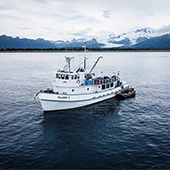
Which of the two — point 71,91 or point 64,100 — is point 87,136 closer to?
point 64,100

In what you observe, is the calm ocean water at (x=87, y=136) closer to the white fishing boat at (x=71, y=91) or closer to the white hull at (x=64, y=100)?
the white hull at (x=64, y=100)

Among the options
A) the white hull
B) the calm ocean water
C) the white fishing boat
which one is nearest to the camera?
the calm ocean water

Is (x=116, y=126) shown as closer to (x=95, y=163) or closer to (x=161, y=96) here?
(x=95, y=163)

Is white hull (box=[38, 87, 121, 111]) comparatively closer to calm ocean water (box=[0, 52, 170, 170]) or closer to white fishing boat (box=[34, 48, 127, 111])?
white fishing boat (box=[34, 48, 127, 111])

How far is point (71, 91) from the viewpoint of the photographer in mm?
52031

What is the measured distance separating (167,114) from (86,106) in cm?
2054

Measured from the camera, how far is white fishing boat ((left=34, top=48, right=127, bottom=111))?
49.0m

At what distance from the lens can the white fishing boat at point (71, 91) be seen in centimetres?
4900

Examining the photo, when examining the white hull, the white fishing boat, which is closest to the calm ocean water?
the white hull

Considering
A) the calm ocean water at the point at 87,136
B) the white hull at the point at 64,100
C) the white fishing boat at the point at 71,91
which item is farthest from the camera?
the white fishing boat at the point at 71,91

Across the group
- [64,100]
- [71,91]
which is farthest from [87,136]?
[71,91]

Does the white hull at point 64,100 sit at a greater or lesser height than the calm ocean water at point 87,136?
greater

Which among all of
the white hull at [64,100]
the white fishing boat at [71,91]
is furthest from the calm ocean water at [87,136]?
the white fishing boat at [71,91]

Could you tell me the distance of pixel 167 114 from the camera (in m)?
48.2
